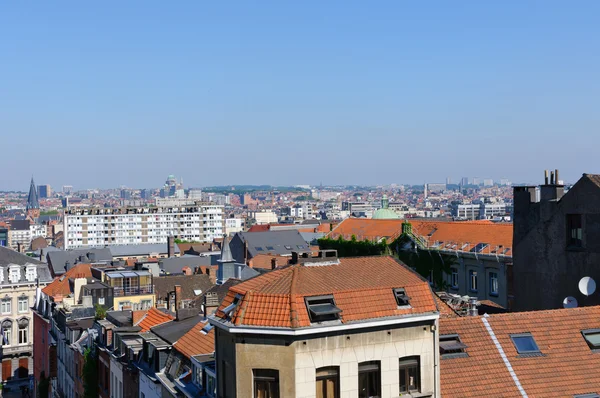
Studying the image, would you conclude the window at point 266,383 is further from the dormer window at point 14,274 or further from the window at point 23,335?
the window at point 23,335

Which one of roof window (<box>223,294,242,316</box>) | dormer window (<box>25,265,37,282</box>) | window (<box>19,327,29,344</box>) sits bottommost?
window (<box>19,327,29,344</box>)

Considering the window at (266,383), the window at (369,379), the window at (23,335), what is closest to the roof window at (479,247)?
the window at (369,379)

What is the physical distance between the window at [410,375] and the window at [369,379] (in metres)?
0.90

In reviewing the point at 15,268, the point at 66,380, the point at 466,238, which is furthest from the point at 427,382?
the point at 15,268

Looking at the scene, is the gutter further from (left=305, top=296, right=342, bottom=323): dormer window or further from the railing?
the railing

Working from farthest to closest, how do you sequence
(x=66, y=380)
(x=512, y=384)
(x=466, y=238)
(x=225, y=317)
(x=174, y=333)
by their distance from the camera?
(x=466, y=238), (x=66, y=380), (x=174, y=333), (x=512, y=384), (x=225, y=317)

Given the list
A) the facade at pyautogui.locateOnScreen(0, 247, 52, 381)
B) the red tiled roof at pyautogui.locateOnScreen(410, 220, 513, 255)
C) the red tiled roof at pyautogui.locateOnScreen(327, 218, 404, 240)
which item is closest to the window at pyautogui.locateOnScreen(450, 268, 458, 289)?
the red tiled roof at pyautogui.locateOnScreen(410, 220, 513, 255)

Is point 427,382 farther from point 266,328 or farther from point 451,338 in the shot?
point 266,328

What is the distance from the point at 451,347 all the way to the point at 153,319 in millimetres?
23073

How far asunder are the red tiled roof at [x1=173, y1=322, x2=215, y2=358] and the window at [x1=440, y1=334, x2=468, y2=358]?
30.1 ft

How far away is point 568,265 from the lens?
3969cm

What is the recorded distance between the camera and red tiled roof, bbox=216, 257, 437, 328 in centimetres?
2233

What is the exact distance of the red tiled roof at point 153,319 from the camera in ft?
144

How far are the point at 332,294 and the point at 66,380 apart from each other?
137 feet
